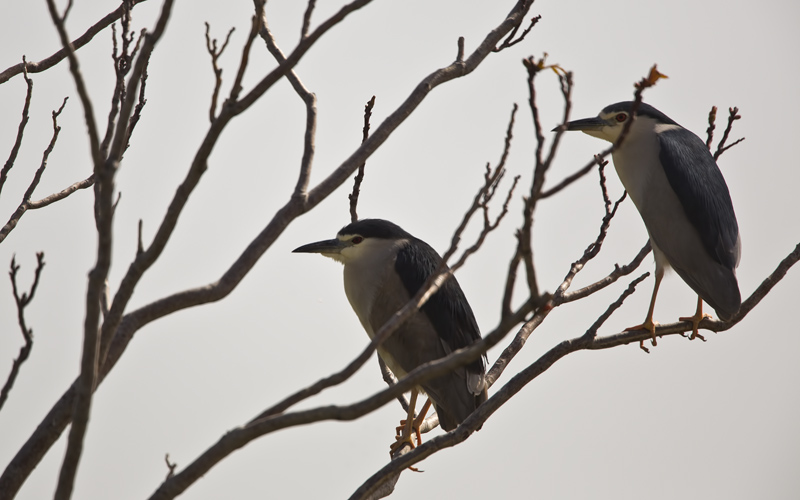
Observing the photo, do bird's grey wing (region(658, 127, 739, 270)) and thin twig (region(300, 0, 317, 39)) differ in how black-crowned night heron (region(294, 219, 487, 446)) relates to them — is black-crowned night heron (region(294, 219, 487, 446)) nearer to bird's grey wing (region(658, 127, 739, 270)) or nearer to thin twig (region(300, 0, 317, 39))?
bird's grey wing (region(658, 127, 739, 270))

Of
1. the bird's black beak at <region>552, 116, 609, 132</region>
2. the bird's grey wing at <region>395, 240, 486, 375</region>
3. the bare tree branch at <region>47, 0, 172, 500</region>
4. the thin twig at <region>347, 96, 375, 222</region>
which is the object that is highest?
the bird's black beak at <region>552, 116, 609, 132</region>

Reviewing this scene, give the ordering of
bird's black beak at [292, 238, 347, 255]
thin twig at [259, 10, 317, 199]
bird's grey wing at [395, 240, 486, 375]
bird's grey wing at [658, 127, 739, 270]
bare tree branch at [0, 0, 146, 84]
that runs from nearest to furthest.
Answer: thin twig at [259, 10, 317, 199], bare tree branch at [0, 0, 146, 84], bird's grey wing at [395, 240, 486, 375], bird's grey wing at [658, 127, 739, 270], bird's black beak at [292, 238, 347, 255]

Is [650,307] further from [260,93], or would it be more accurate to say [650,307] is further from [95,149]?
[95,149]

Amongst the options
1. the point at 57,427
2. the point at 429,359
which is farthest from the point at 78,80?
the point at 429,359

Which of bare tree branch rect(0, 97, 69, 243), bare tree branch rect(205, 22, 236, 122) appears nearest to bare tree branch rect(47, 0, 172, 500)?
bare tree branch rect(205, 22, 236, 122)

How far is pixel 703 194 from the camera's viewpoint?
13.6 feet

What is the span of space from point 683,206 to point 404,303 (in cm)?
157

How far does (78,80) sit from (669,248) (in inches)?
134

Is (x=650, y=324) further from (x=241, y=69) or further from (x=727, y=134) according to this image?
(x=241, y=69)

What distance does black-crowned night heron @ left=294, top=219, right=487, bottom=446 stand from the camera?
3842mm

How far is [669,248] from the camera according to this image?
13.6 feet

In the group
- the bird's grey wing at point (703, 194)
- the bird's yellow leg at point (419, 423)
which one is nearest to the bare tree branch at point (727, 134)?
the bird's grey wing at point (703, 194)

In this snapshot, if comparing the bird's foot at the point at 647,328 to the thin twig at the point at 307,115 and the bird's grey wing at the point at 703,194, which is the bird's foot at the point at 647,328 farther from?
the thin twig at the point at 307,115

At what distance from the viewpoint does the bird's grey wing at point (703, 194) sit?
409 centimetres
